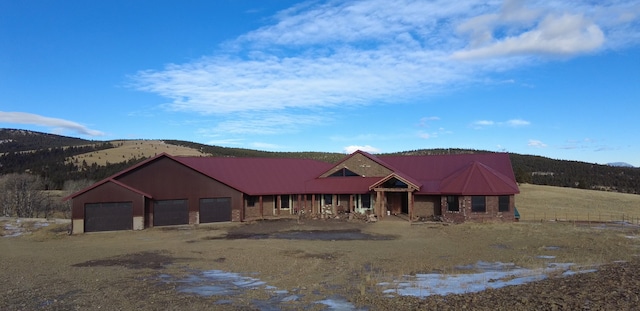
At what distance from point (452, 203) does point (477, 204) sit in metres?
1.87

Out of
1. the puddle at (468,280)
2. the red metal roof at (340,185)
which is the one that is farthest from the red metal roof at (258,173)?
the puddle at (468,280)

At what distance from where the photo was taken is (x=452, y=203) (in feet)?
117

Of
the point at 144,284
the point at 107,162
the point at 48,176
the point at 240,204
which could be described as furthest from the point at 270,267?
the point at 107,162

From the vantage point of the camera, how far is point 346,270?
1670 cm

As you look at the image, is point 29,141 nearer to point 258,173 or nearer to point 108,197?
point 258,173

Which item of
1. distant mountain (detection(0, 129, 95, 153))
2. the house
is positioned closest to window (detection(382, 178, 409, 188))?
the house

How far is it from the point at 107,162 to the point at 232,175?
69.1m

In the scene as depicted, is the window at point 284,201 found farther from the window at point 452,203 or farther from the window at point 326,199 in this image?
the window at point 452,203

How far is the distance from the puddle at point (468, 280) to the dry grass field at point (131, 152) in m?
96.8

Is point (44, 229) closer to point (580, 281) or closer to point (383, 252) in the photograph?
point (383, 252)

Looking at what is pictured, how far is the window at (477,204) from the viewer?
113 ft

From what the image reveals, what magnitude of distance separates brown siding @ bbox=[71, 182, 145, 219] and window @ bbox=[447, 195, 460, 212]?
72.4 feet

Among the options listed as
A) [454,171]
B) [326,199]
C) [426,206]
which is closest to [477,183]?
[426,206]

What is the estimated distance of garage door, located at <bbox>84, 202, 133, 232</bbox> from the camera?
105 ft
